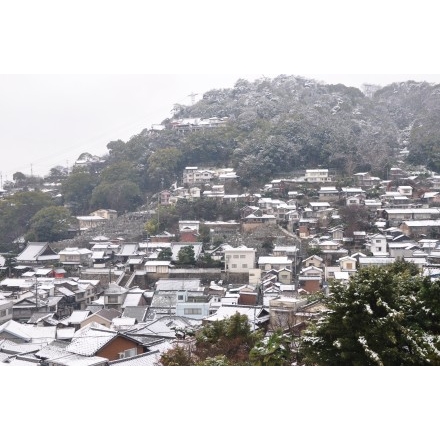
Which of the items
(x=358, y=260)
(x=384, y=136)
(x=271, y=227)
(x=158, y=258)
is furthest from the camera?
(x=384, y=136)

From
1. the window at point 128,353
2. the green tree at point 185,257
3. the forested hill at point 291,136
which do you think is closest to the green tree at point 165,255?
the green tree at point 185,257

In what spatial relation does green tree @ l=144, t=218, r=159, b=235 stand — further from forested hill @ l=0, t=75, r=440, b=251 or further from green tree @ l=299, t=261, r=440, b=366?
green tree @ l=299, t=261, r=440, b=366

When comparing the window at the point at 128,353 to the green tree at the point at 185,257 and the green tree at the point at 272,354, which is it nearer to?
the green tree at the point at 272,354

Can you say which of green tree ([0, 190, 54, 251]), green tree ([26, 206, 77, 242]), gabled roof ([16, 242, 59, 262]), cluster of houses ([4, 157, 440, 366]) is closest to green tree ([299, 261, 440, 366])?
cluster of houses ([4, 157, 440, 366])

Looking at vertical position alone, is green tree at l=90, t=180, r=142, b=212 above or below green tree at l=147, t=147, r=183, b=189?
below

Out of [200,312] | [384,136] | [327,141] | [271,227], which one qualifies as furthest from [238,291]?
[384,136]

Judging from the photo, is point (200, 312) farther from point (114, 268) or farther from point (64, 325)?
point (114, 268)
